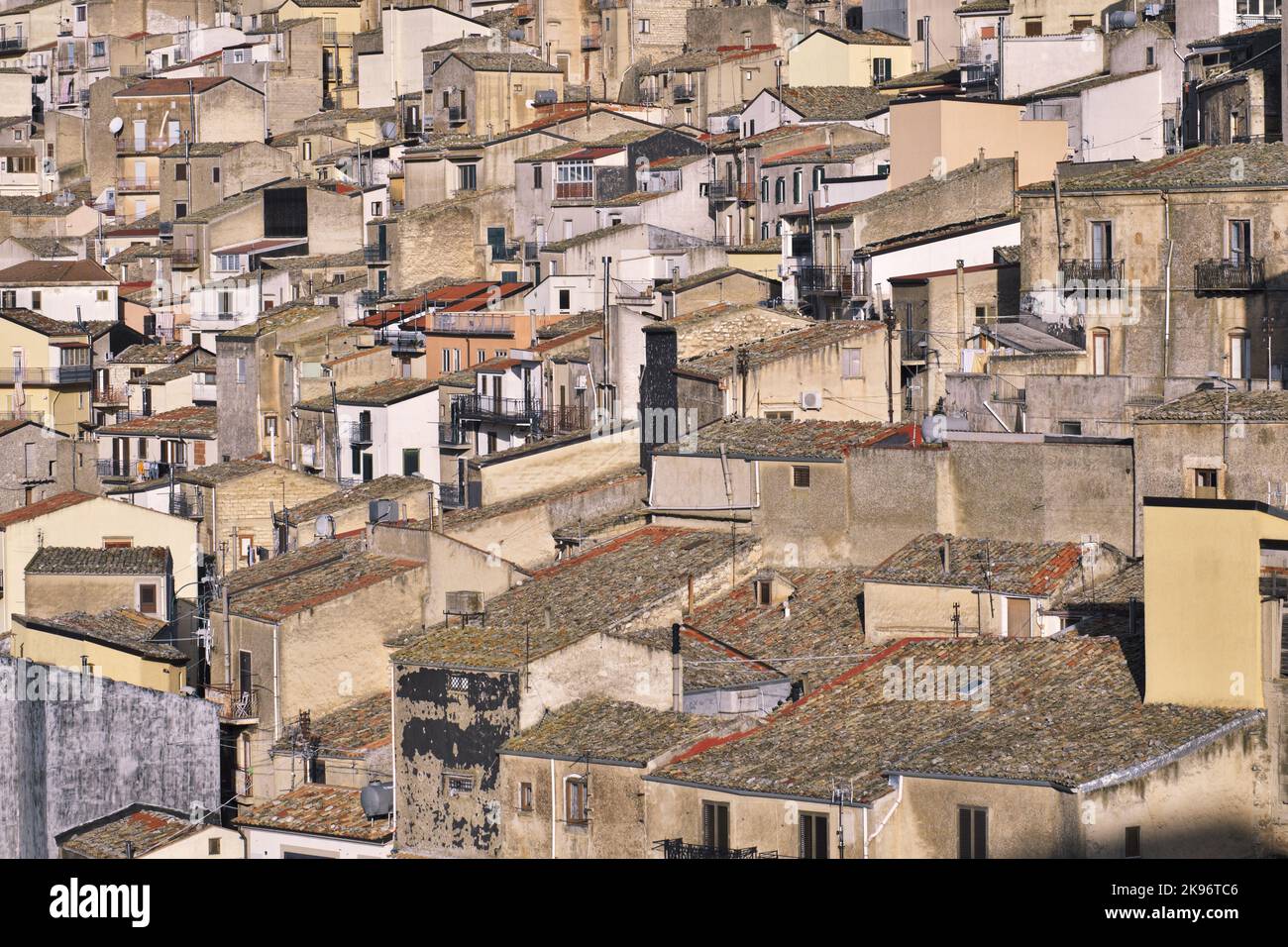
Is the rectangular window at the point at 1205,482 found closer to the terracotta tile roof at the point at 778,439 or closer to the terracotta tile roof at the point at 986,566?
the terracotta tile roof at the point at 986,566

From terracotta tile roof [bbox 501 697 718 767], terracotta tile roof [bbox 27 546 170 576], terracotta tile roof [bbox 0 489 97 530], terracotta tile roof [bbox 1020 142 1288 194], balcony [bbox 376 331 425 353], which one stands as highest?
terracotta tile roof [bbox 1020 142 1288 194]

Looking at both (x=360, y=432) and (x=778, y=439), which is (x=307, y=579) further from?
(x=360, y=432)

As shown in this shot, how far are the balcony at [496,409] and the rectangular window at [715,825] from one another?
2043 centimetres

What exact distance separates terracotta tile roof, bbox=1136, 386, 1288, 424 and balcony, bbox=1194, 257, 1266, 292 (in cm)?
396

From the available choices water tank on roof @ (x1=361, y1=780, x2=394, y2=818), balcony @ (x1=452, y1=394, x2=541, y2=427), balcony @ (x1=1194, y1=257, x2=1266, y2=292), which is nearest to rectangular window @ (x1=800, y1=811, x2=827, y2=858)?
water tank on roof @ (x1=361, y1=780, x2=394, y2=818)

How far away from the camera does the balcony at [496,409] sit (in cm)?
4338

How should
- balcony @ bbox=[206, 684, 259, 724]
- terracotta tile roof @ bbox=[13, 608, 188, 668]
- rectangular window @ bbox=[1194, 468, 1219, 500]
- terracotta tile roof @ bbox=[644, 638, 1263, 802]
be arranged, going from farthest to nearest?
terracotta tile roof @ bbox=[13, 608, 188, 668]
balcony @ bbox=[206, 684, 259, 724]
rectangular window @ bbox=[1194, 468, 1219, 500]
terracotta tile roof @ bbox=[644, 638, 1263, 802]

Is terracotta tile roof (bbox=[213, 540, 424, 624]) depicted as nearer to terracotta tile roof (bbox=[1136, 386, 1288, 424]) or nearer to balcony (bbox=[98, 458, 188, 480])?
terracotta tile roof (bbox=[1136, 386, 1288, 424])

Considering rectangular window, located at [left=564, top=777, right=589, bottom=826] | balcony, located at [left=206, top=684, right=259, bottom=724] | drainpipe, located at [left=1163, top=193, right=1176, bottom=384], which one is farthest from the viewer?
drainpipe, located at [left=1163, top=193, right=1176, bottom=384]

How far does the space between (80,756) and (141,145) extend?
4991cm

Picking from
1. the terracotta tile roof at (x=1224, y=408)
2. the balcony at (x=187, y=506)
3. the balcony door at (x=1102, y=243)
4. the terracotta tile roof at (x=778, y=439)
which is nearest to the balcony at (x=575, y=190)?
the balcony at (x=187, y=506)

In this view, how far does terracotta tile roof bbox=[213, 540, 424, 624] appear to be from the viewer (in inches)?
1300

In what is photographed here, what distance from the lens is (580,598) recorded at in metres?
30.5
